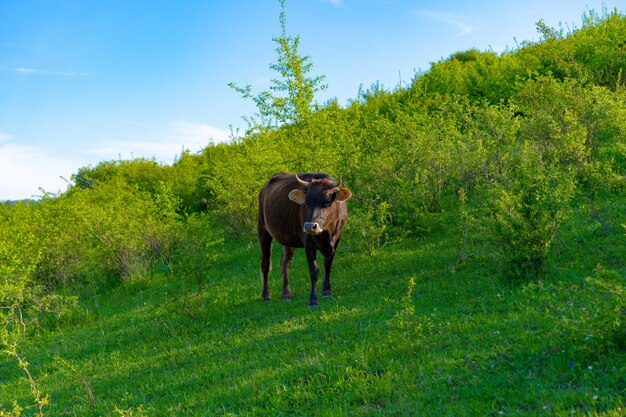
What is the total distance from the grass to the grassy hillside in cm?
3

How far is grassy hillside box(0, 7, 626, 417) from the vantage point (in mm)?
5152

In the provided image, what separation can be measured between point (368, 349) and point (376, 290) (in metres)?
3.14

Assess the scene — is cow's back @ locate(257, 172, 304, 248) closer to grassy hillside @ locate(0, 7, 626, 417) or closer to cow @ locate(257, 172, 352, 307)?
cow @ locate(257, 172, 352, 307)

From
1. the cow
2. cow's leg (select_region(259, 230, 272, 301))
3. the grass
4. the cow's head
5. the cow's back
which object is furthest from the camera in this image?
cow's leg (select_region(259, 230, 272, 301))

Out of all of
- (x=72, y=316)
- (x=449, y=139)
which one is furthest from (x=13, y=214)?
(x=449, y=139)

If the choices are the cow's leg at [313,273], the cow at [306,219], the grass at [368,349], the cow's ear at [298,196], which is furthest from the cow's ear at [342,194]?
the grass at [368,349]

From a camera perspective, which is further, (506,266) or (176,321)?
(176,321)

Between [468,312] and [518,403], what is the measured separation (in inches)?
108

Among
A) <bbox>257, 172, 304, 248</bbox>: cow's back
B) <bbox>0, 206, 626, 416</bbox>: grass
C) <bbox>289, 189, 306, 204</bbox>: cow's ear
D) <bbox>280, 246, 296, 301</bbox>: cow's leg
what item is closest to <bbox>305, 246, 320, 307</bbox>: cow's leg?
<bbox>0, 206, 626, 416</bbox>: grass

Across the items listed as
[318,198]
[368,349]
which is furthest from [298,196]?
[368,349]

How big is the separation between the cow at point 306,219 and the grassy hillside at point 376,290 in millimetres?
785

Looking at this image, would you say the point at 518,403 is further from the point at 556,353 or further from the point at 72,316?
the point at 72,316

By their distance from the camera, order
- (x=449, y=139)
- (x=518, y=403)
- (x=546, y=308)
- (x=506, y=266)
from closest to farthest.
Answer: (x=518, y=403) → (x=546, y=308) → (x=506, y=266) → (x=449, y=139)

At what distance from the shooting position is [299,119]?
48.3 feet
